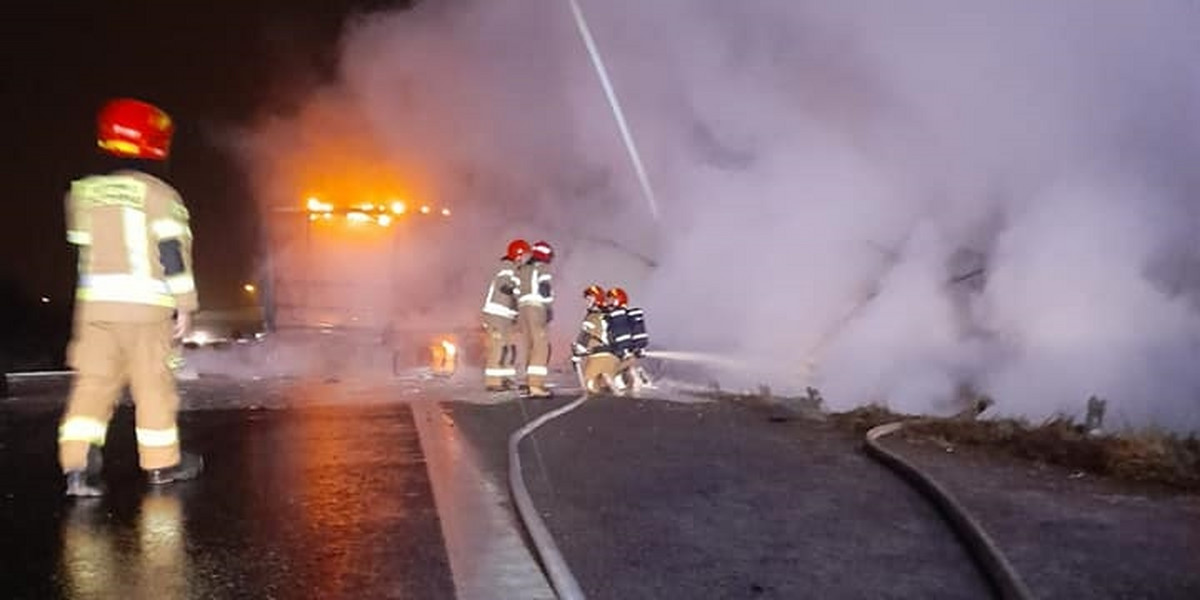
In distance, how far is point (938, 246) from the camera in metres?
11.2

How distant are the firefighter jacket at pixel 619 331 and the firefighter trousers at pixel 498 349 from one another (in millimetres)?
1264

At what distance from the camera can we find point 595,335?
40.7ft

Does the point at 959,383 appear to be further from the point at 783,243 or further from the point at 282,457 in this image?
the point at 282,457

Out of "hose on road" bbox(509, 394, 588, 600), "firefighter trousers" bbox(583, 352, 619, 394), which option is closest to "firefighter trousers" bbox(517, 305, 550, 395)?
"firefighter trousers" bbox(583, 352, 619, 394)

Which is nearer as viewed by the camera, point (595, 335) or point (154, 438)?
point (154, 438)

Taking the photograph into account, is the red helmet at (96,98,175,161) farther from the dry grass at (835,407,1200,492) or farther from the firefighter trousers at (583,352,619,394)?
the firefighter trousers at (583,352,619,394)

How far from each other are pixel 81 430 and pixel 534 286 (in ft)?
21.2

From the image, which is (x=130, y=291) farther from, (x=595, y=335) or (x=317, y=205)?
(x=317, y=205)

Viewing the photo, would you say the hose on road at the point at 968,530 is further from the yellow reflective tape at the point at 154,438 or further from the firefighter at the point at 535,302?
the firefighter at the point at 535,302

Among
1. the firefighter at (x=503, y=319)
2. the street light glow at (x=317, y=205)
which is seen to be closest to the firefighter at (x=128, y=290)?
the firefighter at (x=503, y=319)

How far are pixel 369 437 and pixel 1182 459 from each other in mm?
4242

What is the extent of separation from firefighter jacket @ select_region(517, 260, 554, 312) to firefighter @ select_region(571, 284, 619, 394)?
1.31 meters

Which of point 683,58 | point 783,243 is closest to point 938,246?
point 783,243

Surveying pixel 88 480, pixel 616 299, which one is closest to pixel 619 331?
pixel 616 299
